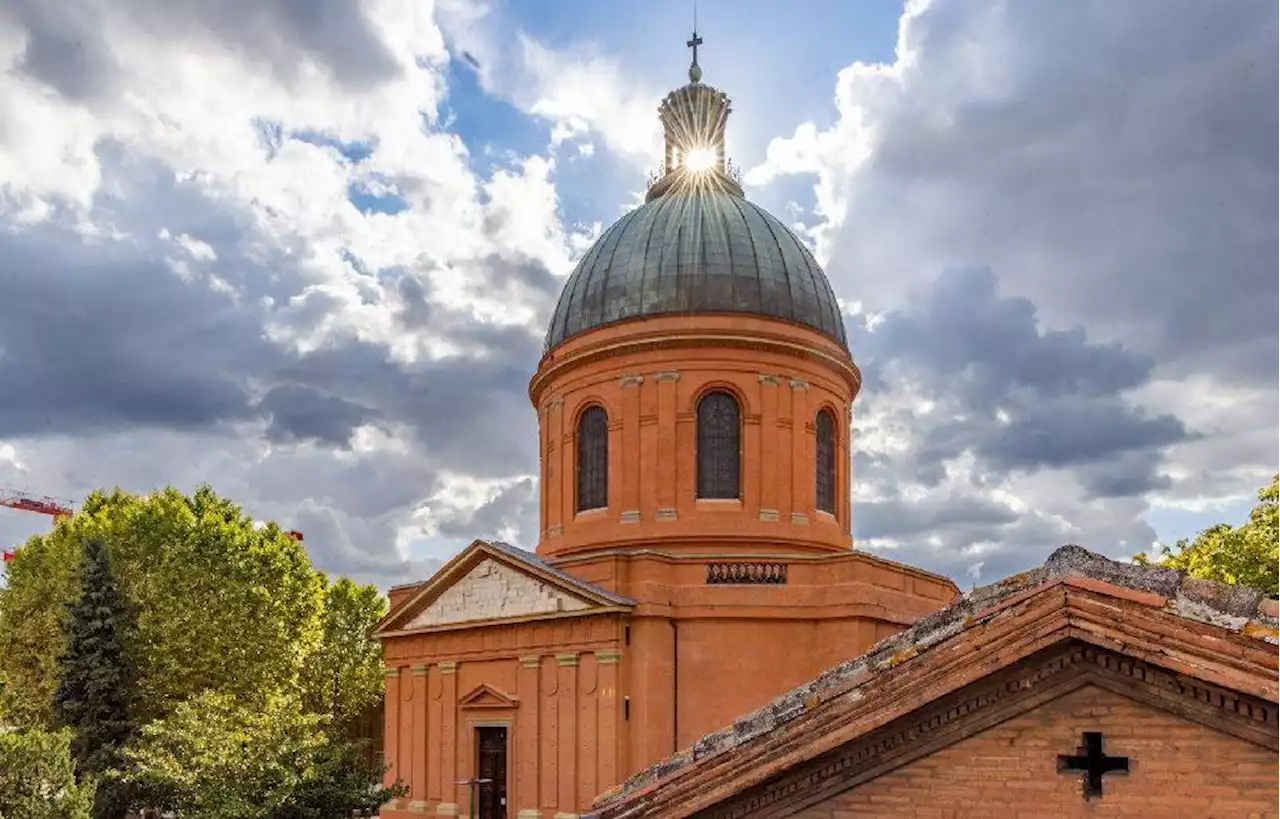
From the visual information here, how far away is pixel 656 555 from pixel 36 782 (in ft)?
42.0

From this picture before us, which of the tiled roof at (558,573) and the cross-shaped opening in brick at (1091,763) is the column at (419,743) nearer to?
the tiled roof at (558,573)

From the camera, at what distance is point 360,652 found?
140 ft

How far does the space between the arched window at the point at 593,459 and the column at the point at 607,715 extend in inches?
196

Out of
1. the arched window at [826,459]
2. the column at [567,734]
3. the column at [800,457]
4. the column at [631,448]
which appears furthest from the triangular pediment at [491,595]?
the arched window at [826,459]

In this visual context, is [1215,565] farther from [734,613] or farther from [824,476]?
[734,613]

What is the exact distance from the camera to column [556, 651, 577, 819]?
2203cm

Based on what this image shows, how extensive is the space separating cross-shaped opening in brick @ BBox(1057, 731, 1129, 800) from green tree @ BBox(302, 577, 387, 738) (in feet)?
122

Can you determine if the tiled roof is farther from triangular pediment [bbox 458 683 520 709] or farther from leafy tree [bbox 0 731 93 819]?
leafy tree [bbox 0 731 93 819]

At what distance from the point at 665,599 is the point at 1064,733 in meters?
16.2

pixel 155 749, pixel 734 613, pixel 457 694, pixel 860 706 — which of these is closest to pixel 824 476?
pixel 734 613

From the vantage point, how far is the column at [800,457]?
2552cm

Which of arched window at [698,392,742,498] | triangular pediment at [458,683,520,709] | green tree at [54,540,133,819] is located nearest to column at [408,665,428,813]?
triangular pediment at [458,683,520,709]

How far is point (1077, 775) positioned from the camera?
5922 mm

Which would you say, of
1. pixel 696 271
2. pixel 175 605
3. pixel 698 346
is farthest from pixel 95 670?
pixel 696 271
